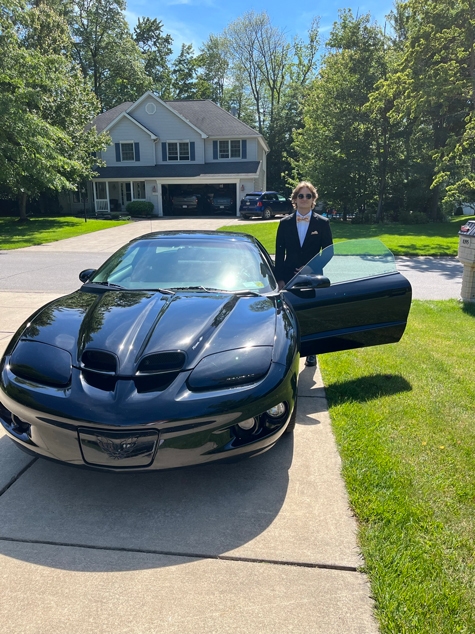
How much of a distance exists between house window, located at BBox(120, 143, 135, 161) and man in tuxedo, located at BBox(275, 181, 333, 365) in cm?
2973

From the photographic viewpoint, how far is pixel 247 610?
1955mm

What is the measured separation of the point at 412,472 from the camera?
9.62 feet

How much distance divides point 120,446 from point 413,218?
891 inches

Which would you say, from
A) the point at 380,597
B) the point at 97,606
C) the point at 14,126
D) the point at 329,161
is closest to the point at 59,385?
the point at 97,606

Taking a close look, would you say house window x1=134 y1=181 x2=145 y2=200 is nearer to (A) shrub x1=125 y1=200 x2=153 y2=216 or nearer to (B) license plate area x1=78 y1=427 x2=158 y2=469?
(A) shrub x1=125 y1=200 x2=153 y2=216

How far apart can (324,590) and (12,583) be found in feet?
4.48

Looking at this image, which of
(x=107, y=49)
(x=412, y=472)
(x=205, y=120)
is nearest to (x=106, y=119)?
(x=205, y=120)

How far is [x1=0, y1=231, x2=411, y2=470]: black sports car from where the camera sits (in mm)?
2426

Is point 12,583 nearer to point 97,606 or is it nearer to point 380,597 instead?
point 97,606

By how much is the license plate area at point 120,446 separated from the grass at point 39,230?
49.1 feet

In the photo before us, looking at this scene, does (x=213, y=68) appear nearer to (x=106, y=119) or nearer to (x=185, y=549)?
(x=106, y=119)

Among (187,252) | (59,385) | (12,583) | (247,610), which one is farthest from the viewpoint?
(187,252)

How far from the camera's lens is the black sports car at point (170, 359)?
7.96 ft

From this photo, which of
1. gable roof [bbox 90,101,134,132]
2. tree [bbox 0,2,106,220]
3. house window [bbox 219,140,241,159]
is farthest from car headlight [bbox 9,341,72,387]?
gable roof [bbox 90,101,134,132]
